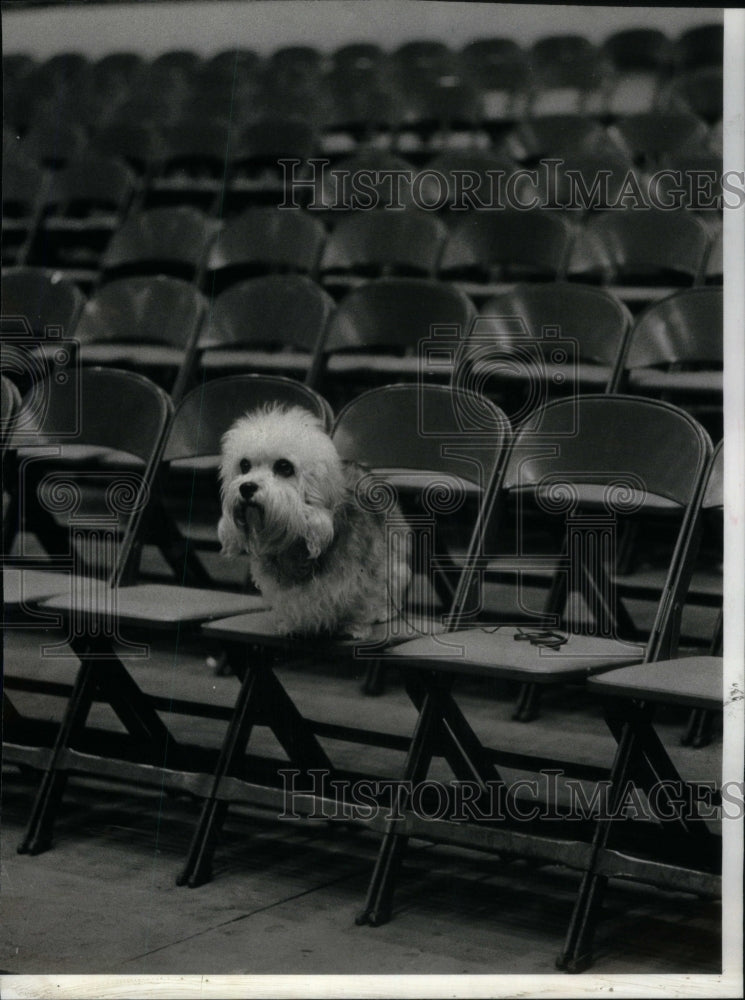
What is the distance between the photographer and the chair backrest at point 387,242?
5402 millimetres

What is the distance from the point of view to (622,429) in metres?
3.37

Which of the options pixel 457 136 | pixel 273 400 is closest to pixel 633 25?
pixel 457 136

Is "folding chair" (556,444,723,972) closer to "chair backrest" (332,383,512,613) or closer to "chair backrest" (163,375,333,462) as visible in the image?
"chair backrest" (332,383,512,613)

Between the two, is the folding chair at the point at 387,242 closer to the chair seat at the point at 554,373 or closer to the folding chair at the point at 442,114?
the chair seat at the point at 554,373

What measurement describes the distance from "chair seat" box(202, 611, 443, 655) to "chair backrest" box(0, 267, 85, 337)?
2.14 m

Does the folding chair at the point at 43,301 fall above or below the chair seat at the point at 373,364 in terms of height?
above

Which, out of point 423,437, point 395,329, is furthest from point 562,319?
point 423,437

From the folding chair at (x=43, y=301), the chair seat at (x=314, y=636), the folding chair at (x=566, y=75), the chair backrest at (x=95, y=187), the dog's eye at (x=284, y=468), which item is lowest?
the chair seat at (x=314, y=636)

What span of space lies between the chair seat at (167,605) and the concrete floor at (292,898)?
21cm

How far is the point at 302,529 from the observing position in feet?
10.1

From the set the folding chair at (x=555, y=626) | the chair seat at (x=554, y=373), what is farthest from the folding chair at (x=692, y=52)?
the folding chair at (x=555, y=626)

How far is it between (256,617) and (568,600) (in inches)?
34.2

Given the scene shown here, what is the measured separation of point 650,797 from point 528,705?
0.97 meters

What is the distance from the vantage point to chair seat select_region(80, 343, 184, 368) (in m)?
5.02
